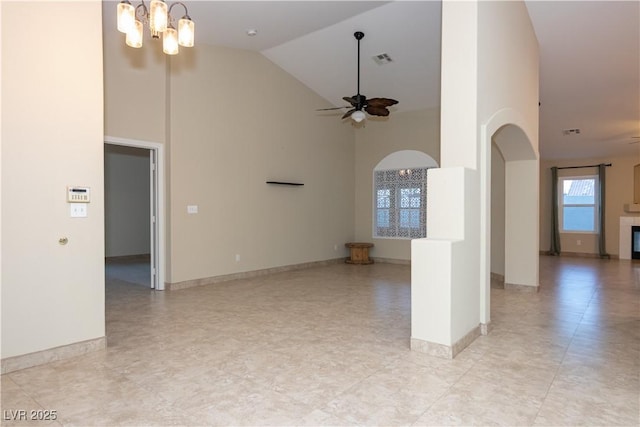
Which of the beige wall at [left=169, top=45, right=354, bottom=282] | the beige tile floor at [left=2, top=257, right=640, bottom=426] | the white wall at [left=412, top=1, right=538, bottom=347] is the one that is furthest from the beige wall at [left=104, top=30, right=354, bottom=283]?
the white wall at [left=412, top=1, right=538, bottom=347]

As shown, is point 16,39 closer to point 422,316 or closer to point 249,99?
point 422,316

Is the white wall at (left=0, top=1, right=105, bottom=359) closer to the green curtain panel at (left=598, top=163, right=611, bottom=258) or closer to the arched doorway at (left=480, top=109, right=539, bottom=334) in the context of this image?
the arched doorway at (left=480, top=109, right=539, bottom=334)

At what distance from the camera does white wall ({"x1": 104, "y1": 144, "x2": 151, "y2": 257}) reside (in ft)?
30.3

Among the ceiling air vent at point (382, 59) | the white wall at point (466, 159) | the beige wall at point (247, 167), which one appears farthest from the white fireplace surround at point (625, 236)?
the white wall at point (466, 159)

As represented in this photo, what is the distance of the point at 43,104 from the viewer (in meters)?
2.93

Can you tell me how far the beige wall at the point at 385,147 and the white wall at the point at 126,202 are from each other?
5124 millimetres

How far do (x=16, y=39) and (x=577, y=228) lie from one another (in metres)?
12.7

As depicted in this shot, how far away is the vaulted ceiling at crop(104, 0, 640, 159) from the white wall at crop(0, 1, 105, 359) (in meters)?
2.12

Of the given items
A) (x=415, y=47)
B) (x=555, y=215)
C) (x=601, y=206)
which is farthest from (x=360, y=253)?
(x=601, y=206)

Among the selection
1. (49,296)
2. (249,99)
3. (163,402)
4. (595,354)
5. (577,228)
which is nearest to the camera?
(163,402)

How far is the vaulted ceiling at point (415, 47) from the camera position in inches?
203

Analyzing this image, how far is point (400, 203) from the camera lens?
8977 mm

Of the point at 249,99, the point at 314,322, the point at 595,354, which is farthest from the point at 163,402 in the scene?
the point at 249,99

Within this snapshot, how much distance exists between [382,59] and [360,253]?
13.9 ft
